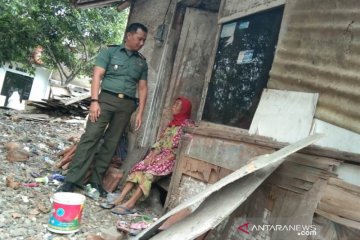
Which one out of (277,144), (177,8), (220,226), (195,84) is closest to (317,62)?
(277,144)

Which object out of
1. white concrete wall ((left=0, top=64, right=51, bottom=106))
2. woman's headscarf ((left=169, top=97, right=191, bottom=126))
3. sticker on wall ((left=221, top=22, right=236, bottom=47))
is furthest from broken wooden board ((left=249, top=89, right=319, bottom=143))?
white concrete wall ((left=0, top=64, right=51, bottom=106))

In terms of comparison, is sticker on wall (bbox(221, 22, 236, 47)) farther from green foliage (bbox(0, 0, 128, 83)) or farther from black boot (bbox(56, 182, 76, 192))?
green foliage (bbox(0, 0, 128, 83))

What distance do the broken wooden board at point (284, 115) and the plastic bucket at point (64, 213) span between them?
66.4 inches

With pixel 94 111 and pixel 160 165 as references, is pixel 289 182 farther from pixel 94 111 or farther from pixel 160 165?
pixel 94 111

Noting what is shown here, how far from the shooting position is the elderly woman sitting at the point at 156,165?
3846mm

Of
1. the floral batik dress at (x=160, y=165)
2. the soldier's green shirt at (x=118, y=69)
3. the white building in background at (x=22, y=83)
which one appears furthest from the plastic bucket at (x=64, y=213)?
the white building in background at (x=22, y=83)

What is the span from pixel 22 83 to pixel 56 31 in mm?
7297

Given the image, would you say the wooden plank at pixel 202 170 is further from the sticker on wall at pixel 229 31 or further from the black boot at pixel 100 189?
the sticker on wall at pixel 229 31

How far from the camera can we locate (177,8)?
16.7 feet

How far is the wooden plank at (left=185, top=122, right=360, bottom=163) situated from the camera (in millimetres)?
2148

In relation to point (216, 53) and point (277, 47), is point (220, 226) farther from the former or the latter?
point (216, 53)

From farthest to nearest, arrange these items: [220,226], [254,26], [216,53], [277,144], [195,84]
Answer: [195,84], [216,53], [254,26], [220,226], [277,144]

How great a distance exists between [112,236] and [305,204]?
1.62 m

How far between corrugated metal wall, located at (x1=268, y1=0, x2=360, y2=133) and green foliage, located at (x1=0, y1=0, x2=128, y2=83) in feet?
27.5
